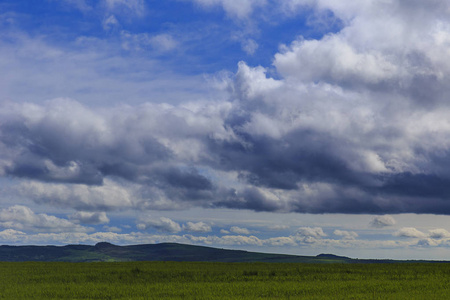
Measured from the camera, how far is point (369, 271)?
230ft

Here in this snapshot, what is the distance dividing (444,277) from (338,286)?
17933 millimetres

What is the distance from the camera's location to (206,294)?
46094 millimetres

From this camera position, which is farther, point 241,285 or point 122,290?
point 241,285

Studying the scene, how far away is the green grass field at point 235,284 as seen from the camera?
46.2 metres

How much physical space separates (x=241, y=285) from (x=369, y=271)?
1012 inches

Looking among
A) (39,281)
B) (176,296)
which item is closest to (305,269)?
(176,296)

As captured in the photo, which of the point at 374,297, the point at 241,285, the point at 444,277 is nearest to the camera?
the point at 374,297

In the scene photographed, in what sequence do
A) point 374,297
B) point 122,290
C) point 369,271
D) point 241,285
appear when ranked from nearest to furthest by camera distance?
point 374,297 < point 122,290 < point 241,285 < point 369,271

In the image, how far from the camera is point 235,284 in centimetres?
5428

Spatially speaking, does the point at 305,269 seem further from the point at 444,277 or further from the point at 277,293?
the point at 277,293

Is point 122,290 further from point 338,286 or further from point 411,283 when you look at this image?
point 411,283

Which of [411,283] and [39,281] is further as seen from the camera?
[39,281]

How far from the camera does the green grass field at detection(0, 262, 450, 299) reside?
46.2 metres

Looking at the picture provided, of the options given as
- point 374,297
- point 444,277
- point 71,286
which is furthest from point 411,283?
point 71,286
